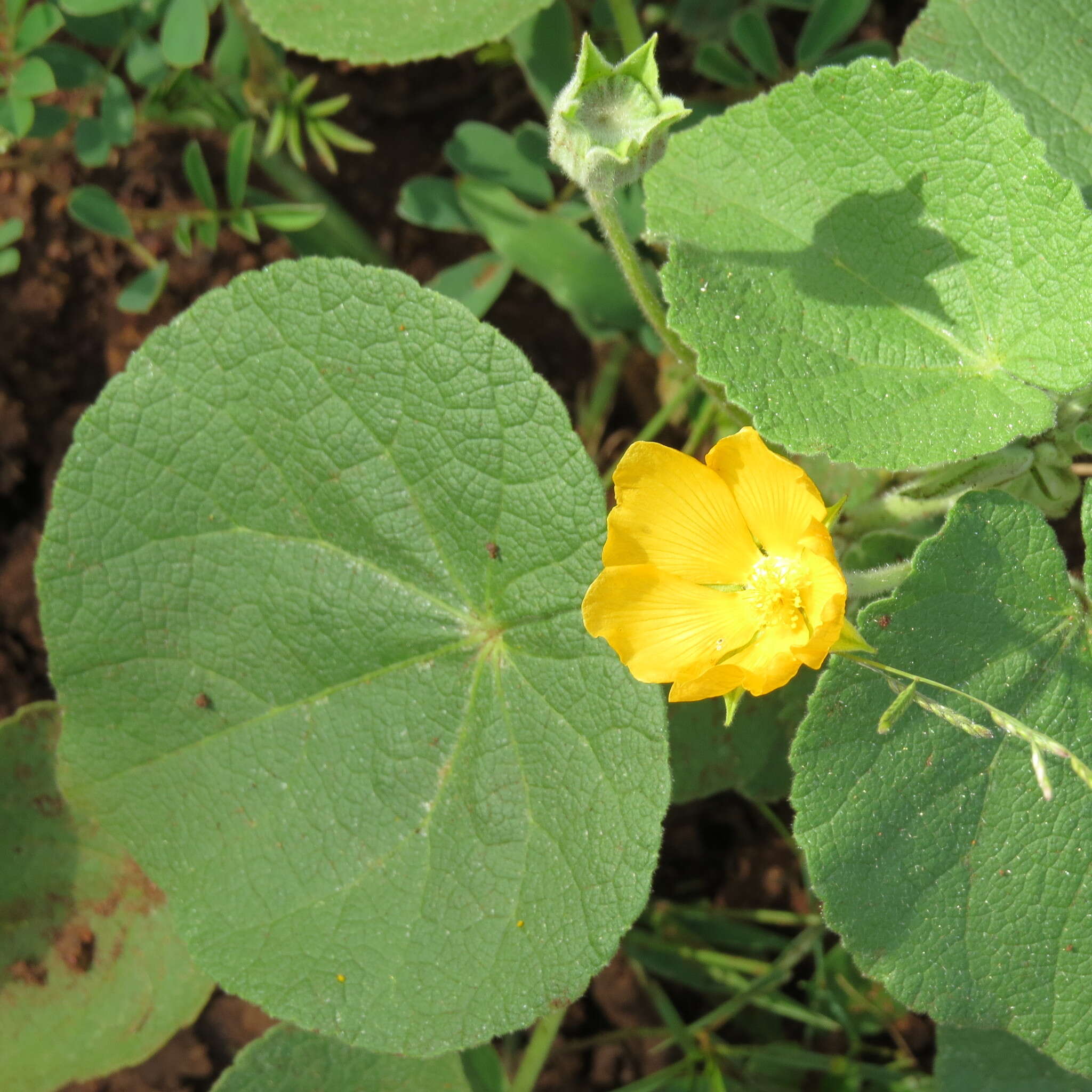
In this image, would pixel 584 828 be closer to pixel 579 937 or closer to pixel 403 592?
pixel 579 937

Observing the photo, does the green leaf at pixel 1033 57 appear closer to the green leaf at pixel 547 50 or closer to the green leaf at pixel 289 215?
the green leaf at pixel 547 50

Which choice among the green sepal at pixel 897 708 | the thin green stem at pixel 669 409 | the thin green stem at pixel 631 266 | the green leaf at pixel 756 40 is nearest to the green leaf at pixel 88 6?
the thin green stem at pixel 631 266

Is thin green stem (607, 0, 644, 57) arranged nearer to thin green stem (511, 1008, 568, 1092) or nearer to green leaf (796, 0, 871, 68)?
green leaf (796, 0, 871, 68)

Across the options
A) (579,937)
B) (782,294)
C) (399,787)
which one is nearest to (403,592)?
(399,787)

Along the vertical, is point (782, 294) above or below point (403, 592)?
above

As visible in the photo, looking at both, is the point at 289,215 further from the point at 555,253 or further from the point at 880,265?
the point at 880,265

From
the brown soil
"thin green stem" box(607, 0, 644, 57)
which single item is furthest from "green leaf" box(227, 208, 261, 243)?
"thin green stem" box(607, 0, 644, 57)

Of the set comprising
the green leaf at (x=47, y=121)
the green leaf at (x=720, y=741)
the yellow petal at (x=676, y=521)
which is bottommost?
the green leaf at (x=720, y=741)

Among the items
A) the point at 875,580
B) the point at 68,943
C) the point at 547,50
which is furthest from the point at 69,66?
the point at 875,580
